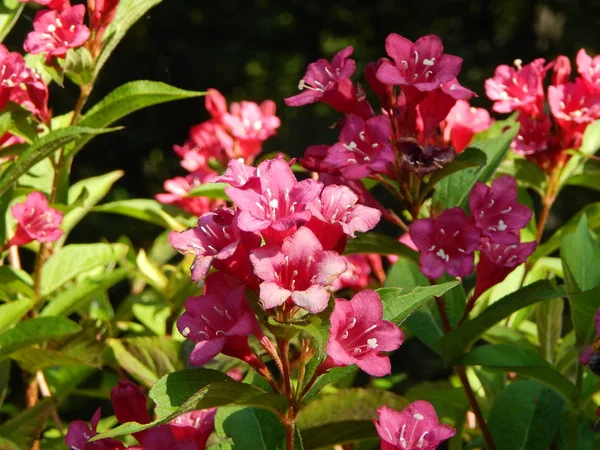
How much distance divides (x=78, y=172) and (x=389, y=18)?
9.49 ft

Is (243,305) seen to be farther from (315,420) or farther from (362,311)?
(315,420)

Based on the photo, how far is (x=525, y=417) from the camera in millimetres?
1408

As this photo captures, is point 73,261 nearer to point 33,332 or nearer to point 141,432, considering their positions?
point 33,332

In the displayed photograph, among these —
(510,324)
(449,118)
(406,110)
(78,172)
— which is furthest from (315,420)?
(78,172)

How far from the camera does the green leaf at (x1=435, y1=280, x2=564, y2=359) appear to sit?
1.26 meters

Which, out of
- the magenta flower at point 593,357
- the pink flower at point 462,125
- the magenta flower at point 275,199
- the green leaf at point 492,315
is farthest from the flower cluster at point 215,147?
the magenta flower at point 593,357

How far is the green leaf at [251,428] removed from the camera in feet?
4.02

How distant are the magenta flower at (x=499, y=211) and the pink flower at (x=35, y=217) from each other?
31.9 inches

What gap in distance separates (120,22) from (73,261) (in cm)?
51

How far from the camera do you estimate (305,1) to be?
7.93 meters

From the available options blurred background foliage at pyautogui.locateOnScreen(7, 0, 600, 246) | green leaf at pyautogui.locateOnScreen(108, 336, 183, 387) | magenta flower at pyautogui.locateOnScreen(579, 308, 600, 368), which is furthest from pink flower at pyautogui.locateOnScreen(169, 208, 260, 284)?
blurred background foliage at pyautogui.locateOnScreen(7, 0, 600, 246)

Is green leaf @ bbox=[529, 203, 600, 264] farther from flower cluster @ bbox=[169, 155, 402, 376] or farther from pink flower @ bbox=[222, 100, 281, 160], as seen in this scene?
pink flower @ bbox=[222, 100, 281, 160]

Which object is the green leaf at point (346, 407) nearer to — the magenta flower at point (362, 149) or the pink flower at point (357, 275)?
the magenta flower at point (362, 149)

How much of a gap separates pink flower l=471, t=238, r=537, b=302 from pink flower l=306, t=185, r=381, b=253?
0.37 m
